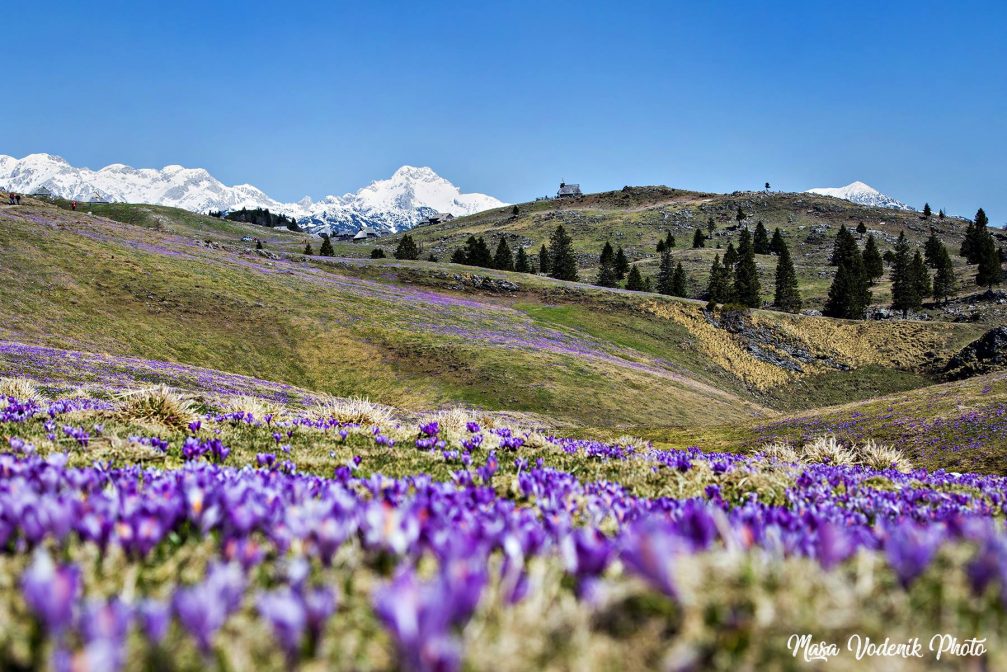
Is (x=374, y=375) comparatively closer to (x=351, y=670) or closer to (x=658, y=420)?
(x=658, y=420)

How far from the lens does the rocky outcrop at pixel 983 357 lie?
47.3 m

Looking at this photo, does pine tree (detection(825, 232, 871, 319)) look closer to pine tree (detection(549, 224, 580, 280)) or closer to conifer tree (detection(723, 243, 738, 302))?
conifer tree (detection(723, 243, 738, 302))

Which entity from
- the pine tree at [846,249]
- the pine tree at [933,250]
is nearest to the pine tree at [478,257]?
the pine tree at [846,249]

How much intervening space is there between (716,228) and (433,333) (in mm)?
144553

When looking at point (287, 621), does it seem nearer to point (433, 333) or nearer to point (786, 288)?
point (433, 333)

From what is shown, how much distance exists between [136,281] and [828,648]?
49.8 m

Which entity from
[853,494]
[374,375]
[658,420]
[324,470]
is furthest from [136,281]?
[853,494]

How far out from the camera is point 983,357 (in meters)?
49.2

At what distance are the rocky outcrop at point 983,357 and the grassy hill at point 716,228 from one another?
71417 millimetres

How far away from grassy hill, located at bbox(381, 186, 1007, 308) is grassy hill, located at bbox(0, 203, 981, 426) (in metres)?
61.4

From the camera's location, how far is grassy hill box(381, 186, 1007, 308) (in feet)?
453

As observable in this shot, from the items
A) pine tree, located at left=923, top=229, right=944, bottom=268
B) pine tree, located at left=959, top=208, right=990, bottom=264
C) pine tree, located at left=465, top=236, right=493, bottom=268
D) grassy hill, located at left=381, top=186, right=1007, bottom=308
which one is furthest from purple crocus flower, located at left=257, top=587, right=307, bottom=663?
pine tree, located at left=959, top=208, right=990, bottom=264

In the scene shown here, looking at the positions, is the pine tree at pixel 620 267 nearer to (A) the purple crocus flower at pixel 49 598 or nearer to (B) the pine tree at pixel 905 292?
(B) the pine tree at pixel 905 292

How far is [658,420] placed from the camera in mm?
37438
